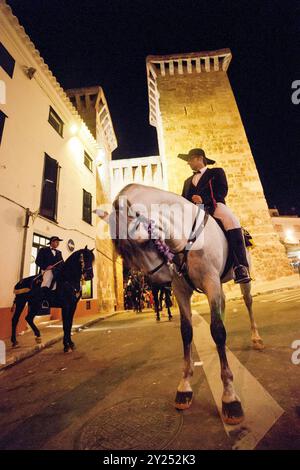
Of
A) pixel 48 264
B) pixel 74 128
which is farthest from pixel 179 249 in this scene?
pixel 74 128

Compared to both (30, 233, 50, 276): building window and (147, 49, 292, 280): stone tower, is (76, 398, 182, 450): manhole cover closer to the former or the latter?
(30, 233, 50, 276): building window

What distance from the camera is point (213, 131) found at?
18750 mm

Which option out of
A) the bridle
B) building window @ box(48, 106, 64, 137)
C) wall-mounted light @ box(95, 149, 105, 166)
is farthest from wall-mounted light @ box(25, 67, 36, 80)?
the bridle

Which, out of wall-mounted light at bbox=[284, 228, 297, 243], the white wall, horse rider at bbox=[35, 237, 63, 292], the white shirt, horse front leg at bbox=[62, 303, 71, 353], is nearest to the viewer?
the white shirt

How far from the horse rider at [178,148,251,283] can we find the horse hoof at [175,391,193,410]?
1.49 meters

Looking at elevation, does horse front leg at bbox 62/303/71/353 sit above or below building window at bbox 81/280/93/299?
below

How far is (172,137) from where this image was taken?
1880 cm

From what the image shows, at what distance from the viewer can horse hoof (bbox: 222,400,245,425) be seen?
190cm

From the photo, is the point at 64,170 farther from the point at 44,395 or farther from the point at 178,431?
the point at 178,431

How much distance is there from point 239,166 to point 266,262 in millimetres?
7452

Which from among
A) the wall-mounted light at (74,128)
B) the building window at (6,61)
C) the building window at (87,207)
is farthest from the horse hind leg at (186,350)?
the wall-mounted light at (74,128)

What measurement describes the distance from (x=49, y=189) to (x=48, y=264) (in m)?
5.49

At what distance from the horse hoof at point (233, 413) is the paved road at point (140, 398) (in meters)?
0.08

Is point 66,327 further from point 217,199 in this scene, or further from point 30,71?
point 30,71
